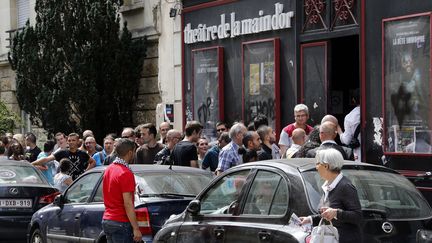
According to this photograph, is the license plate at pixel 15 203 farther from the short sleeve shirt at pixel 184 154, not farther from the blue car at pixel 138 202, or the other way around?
the short sleeve shirt at pixel 184 154

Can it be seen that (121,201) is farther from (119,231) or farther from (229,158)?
(229,158)

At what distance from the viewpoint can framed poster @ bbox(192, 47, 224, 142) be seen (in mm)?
18672

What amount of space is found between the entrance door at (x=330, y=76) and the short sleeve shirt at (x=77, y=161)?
3.97 metres

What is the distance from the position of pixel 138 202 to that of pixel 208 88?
8.96 m

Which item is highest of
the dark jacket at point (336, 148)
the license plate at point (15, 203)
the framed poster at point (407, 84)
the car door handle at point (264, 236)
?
the framed poster at point (407, 84)

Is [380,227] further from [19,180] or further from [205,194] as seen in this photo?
[19,180]

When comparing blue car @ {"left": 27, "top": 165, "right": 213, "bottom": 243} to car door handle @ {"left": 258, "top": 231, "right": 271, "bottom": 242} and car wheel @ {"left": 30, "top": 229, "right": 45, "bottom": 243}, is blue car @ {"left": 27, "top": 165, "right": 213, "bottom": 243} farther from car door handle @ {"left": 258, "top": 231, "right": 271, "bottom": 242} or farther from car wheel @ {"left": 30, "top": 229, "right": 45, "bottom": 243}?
car door handle @ {"left": 258, "top": 231, "right": 271, "bottom": 242}

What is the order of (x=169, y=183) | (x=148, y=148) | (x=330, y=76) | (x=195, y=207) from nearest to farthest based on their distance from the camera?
(x=195, y=207), (x=169, y=183), (x=148, y=148), (x=330, y=76)

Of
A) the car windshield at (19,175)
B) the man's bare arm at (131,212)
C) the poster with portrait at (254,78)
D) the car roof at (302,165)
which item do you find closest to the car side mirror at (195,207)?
the man's bare arm at (131,212)

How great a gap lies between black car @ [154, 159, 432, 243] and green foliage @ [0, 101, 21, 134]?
17.3 meters

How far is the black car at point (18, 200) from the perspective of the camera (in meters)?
14.1

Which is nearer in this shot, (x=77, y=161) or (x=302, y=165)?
(x=302, y=165)

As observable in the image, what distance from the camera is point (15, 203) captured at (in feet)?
46.9

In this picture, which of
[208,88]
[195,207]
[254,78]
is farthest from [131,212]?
[208,88]
